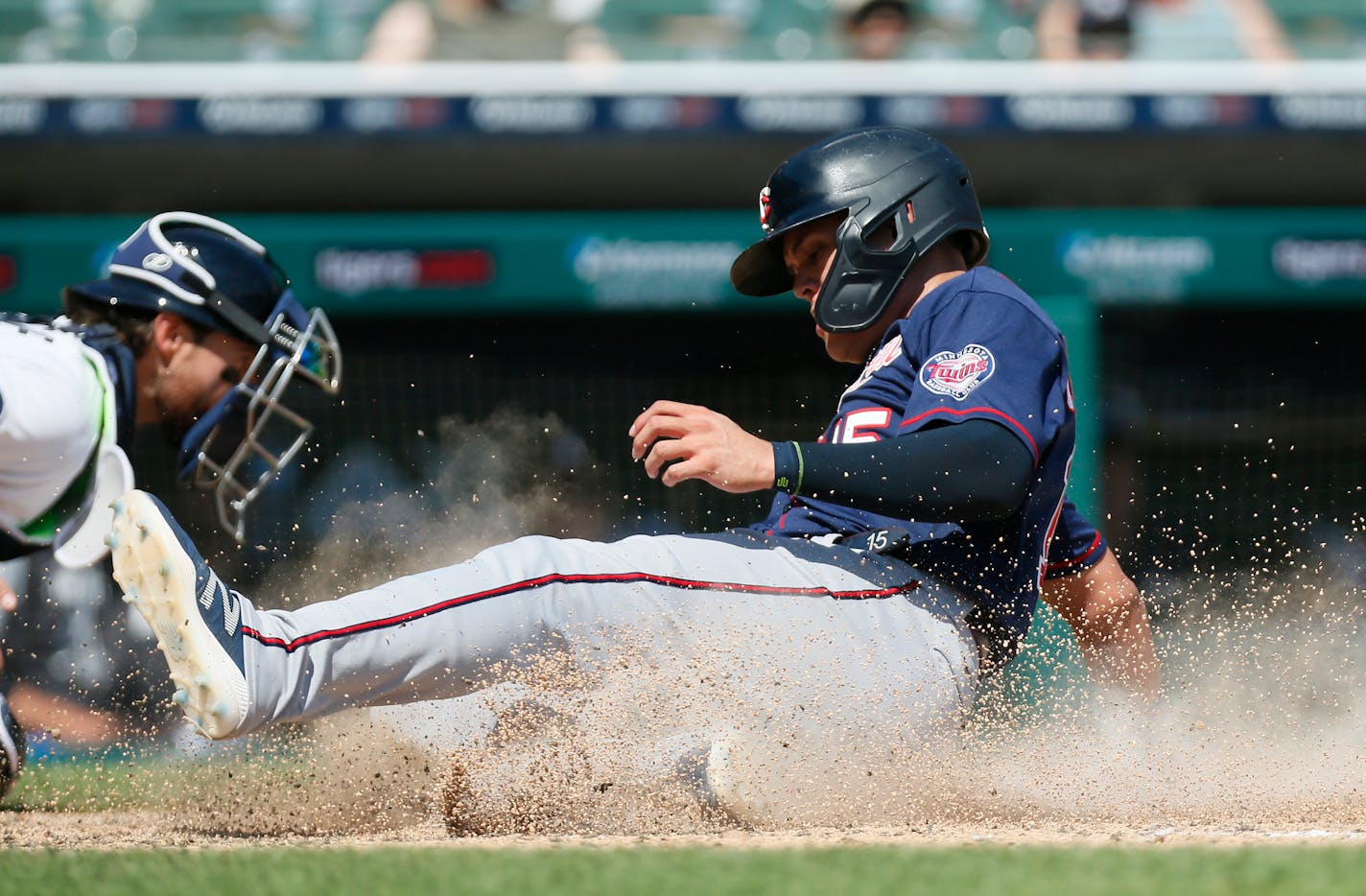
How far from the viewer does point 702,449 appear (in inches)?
103

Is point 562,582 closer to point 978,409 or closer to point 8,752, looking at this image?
point 978,409

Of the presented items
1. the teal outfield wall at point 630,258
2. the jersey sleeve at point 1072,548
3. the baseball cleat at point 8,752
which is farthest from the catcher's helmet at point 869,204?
the teal outfield wall at point 630,258

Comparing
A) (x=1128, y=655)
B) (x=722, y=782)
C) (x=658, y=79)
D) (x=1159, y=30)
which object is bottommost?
(x=1128, y=655)

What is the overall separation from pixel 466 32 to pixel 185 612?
5534 millimetres

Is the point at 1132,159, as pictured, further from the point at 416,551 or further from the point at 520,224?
the point at 416,551

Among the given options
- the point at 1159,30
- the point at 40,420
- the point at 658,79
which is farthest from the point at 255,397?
the point at 1159,30

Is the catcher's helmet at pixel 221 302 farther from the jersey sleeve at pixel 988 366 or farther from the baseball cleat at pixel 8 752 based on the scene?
the jersey sleeve at pixel 988 366

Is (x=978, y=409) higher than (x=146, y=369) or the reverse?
higher

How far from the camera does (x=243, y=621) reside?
8.53 feet

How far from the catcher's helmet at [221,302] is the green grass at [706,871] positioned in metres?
1.33

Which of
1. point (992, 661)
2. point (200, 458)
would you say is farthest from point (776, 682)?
point (200, 458)

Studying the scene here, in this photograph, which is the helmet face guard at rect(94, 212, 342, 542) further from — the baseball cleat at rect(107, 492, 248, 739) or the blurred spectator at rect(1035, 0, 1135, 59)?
the blurred spectator at rect(1035, 0, 1135, 59)

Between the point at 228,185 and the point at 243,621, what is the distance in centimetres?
485

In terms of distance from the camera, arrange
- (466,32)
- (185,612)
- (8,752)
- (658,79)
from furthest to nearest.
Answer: (466,32)
(658,79)
(8,752)
(185,612)
